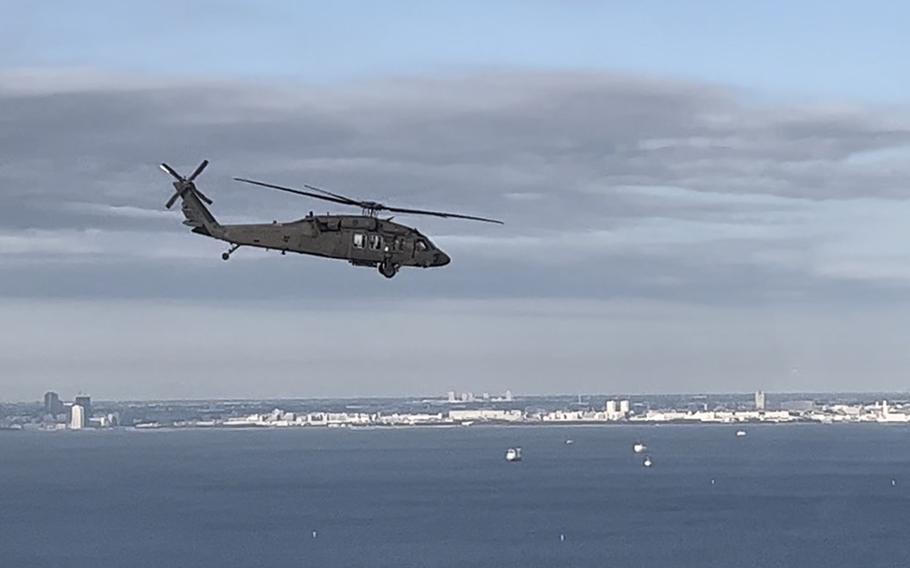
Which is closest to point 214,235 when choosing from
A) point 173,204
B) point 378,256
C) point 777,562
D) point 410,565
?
point 173,204

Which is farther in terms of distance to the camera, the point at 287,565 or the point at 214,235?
the point at 287,565

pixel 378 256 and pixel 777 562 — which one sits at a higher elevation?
pixel 378 256

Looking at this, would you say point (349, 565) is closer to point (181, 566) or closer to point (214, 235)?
point (181, 566)
